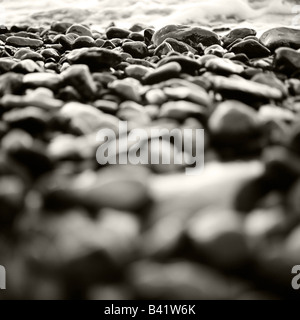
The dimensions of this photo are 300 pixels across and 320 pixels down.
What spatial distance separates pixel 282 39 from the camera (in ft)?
8.69

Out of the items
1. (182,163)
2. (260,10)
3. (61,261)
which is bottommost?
(61,261)

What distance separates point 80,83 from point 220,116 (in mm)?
700

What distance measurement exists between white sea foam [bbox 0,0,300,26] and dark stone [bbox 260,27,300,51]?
1366 mm

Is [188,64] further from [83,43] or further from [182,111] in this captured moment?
[83,43]

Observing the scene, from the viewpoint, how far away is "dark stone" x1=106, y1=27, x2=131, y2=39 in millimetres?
3180

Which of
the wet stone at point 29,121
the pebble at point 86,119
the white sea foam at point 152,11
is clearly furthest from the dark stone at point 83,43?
the white sea foam at point 152,11

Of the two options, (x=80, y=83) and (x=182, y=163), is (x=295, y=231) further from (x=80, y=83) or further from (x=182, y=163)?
(x=80, y=83)

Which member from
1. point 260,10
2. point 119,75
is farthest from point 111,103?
point 260,10

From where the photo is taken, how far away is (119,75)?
2.01m

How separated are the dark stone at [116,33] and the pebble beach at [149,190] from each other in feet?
4.34

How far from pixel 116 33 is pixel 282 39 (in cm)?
131

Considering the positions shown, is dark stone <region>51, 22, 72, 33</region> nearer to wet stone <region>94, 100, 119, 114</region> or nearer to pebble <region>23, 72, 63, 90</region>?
pebble <region>23, 72, 63, 90</region>

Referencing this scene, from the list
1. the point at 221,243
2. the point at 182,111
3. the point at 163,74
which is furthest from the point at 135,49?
the point at 221,243

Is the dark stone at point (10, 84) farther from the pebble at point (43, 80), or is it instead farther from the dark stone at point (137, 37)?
the dark stone at point (137, 37)
